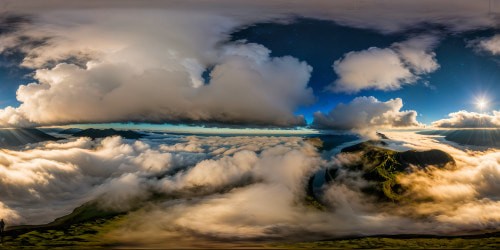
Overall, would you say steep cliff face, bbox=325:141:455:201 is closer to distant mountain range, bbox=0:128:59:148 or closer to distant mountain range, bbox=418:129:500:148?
distant mountain range, bbox=418:129:500:148

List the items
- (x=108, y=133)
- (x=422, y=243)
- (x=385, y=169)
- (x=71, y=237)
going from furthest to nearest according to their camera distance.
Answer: (x=385, y=169) < (x=71, y=237) < (x=422, y=243) < (x=108, y=133)

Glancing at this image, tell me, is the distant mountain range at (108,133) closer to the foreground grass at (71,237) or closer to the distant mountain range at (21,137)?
the distant mountain range at (21,137)

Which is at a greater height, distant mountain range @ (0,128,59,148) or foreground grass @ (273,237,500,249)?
distant mountain range @ (0,128,59,148)

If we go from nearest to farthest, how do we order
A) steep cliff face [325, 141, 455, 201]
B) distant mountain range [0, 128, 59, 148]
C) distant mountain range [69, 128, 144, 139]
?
distant mountain range [0, 128, 59, 148]
distant mountain range [69, 128, 144, 139]
steep cliff face [325, 141, 455, 201]

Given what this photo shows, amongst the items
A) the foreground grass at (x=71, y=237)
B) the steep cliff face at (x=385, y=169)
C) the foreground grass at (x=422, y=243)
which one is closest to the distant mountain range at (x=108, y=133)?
the foreground grass at (x=71, y=237)

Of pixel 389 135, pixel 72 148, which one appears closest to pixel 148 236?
pixel 72 148

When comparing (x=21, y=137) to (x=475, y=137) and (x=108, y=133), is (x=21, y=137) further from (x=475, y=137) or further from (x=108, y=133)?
(x=475, y=137)

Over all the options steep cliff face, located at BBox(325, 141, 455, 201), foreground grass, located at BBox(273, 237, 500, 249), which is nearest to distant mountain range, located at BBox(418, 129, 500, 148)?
foreground grass, located at BBox(273, 237, 500, 249)

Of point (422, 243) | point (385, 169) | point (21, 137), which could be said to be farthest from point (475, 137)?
point (385, 169)
